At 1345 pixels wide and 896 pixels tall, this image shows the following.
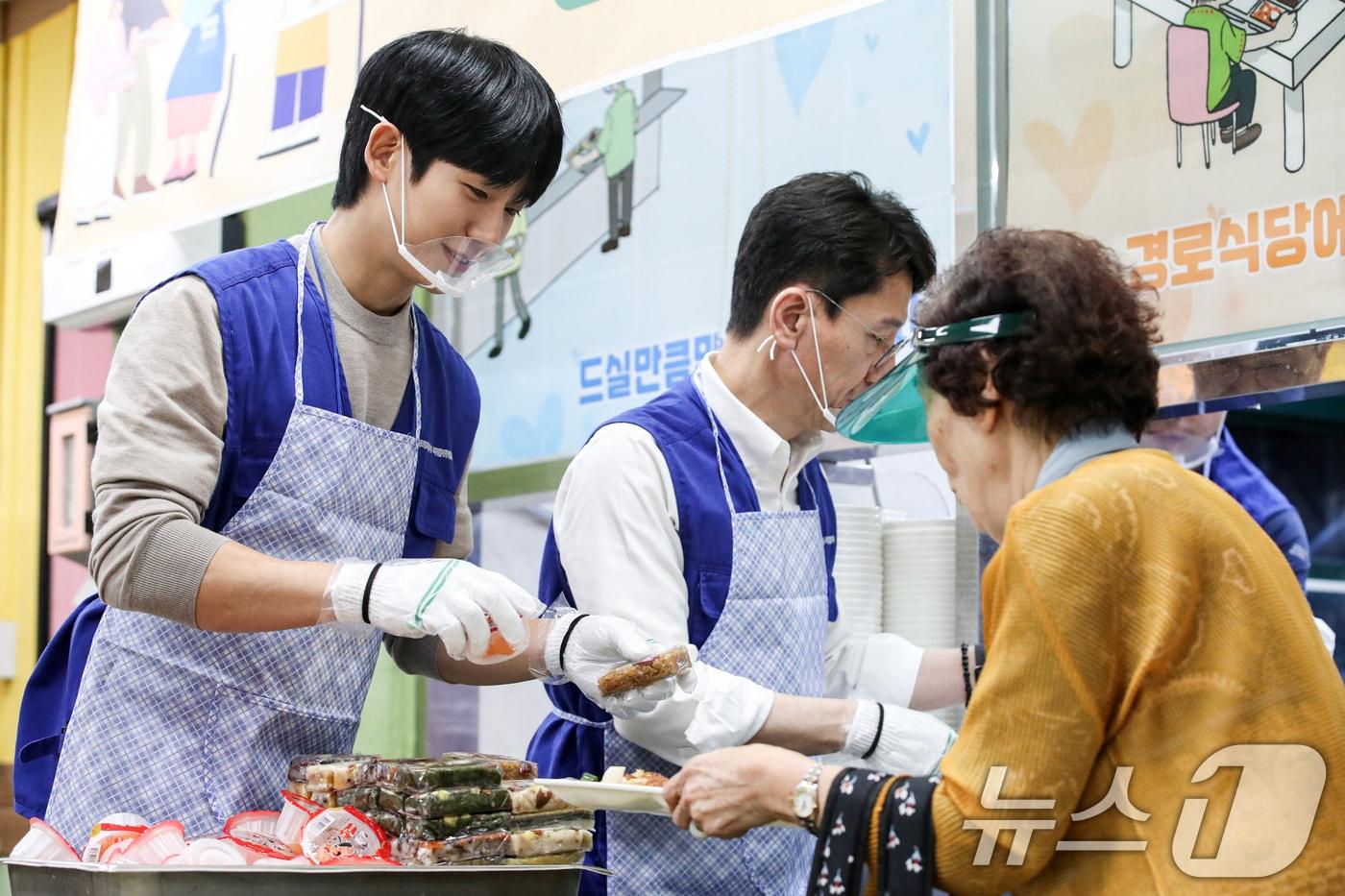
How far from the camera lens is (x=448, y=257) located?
190 cm

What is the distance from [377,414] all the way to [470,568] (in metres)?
0.41

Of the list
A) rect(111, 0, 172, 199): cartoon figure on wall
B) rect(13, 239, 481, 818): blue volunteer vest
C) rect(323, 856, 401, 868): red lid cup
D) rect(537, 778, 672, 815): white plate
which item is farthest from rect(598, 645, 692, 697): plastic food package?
rect(111, 0, 172, 199): cartoon figure on wall

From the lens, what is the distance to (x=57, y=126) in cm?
520

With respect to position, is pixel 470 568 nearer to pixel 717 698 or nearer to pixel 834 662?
pixel 717 698

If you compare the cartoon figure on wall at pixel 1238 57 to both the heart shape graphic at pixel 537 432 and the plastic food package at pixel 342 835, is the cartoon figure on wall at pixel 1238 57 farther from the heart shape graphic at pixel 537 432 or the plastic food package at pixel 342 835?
the heart shape graphic at pixel 537 432

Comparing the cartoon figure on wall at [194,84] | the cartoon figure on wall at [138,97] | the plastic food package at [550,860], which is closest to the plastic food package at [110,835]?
the plastic food package at [550,860]

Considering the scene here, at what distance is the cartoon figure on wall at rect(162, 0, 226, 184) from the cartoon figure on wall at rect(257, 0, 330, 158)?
27 centimetres

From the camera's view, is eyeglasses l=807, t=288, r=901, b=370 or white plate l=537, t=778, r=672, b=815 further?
eyeglasses l=807, t=288, r=901, b=370

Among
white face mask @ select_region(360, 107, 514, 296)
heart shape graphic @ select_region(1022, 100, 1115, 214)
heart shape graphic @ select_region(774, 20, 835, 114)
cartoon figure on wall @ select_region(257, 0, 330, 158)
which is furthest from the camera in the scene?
cartoon figure on wall @ select_region(257, 0, 330, 158)

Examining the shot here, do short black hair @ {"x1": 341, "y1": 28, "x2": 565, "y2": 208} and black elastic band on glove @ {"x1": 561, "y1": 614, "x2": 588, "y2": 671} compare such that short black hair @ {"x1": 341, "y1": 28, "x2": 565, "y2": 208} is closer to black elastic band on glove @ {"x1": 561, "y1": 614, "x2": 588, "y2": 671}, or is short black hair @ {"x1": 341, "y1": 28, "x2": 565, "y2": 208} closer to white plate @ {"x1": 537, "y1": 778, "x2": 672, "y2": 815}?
black elastic band on glove @ {"x1": 561, "y1": 614, "x2": 588, "y2": 671}

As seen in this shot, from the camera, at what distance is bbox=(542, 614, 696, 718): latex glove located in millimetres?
1640

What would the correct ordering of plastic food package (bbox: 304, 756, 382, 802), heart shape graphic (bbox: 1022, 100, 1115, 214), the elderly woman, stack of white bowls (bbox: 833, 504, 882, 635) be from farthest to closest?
stack of white bowls (bbox: 833, 504, 882, 635)
heart shape graphic (bbox: 1022, 100, 1115, 214)
plastic food package (bbox: 304, 756, 382, 802)
the elderly woman

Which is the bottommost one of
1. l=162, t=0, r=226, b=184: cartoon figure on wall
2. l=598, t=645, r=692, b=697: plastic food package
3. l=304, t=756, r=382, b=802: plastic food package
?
l=304, t=756, r=382, b=802: plastic food package

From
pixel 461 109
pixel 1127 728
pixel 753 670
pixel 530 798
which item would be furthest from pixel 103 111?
pixel 1127 728
